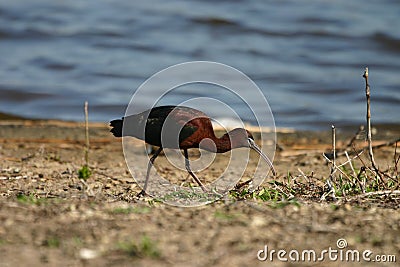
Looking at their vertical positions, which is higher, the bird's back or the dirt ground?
the bird's back

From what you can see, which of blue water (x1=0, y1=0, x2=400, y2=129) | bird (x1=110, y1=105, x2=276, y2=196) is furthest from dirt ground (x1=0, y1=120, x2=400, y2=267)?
blue water (x1=0, y1=0, x2=400, y2=129)

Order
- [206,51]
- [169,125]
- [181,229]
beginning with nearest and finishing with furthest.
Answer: [181,229] < [169,125] < [206,51]

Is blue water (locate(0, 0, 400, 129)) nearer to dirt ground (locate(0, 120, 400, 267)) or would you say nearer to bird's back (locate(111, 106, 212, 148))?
bird's back (locate(111, 106, 212, 148))

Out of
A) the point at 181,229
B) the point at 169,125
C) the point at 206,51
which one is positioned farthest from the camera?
the point at 206,51

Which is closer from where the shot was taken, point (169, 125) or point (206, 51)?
point (169, 125)

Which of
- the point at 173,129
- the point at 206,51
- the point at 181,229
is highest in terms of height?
the point at 206,51

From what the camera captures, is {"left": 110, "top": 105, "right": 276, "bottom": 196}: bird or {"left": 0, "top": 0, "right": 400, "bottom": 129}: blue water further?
{"left": 0, "top": 0, "right": 400, "bottom": 129}: blue water

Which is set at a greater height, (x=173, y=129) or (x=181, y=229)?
(x=173, y=129)

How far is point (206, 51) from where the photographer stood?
15680 mm

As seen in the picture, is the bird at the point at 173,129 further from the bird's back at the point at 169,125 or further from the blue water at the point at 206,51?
the blue water at the point at 206,51

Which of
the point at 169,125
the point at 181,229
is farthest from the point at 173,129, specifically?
the point at 181,229

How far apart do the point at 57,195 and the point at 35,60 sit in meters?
9.61

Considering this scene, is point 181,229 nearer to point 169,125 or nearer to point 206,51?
point 169,125

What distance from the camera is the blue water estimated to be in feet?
43.3
